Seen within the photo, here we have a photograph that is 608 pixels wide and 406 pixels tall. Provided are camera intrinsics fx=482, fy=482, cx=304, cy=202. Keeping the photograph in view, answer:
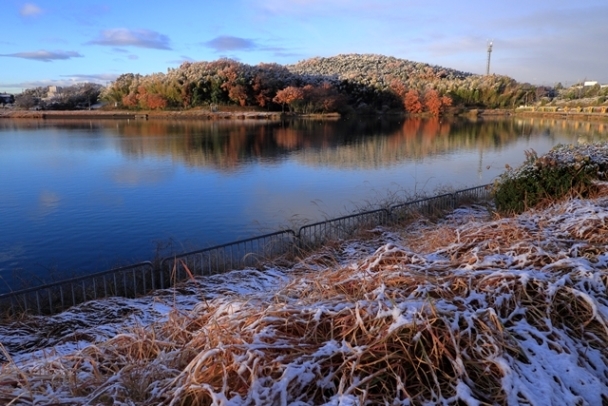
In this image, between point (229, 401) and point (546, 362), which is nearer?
point (229, 401)

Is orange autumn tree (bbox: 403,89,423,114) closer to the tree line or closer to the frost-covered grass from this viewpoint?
the tree line

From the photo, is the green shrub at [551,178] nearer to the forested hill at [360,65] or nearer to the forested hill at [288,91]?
the forested hill at [288,91]

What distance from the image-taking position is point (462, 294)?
2842 millimetres

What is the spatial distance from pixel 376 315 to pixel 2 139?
4248 centimetres

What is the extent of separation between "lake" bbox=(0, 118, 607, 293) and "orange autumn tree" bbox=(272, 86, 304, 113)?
3950cm

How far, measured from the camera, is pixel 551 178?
770 cm

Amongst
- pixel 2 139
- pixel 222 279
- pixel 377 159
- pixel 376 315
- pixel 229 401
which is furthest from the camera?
pixel 2 139

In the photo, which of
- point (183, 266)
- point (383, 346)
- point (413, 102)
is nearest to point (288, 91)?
point (413, 102)

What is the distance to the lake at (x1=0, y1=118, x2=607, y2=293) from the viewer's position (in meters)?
11.2

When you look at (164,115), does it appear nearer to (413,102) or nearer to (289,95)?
Result: (289,95)

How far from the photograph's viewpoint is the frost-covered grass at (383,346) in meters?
2.18

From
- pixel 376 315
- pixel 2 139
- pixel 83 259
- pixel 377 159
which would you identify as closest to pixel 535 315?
pixel 376 315

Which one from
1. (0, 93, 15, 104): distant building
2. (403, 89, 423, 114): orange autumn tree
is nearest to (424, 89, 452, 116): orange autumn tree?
(403, 89, 423, 114): orange autumn tree

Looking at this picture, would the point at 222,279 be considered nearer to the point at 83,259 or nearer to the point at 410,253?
the point at 410,253
